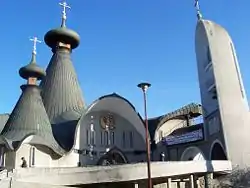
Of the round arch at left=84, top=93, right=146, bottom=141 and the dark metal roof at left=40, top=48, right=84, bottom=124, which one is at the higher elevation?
the dark metal roof at left=40, top=48, right=84, bottom=124

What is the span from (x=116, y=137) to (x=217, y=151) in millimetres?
6056

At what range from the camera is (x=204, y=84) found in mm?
20719

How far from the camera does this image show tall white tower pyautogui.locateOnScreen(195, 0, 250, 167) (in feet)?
56.7

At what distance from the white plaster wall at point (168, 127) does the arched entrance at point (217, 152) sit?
13.5ft

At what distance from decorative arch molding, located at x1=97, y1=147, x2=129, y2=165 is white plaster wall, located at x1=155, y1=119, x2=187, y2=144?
257 cm

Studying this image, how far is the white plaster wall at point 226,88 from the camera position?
1723cm

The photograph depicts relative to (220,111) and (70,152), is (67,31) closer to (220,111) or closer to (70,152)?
(70,152)

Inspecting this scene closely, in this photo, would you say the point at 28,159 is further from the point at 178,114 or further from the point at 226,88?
the point at 178,114

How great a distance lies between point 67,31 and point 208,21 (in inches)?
413

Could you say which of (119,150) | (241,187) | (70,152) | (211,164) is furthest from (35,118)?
(241,187)

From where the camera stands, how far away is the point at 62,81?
23.5 meters

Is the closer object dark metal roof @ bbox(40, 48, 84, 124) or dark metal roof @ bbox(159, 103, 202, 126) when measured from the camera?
dark metal roof @ bbox(40, 48, 84, 124)

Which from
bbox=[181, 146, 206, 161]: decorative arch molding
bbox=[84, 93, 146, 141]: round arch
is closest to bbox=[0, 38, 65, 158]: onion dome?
bbox=[84, 93, 146, 141]: round arch

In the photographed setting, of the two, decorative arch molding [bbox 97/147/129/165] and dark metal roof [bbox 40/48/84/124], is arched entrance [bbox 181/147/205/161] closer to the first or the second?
decorative arch molding [bbox 97/147/129/165]
